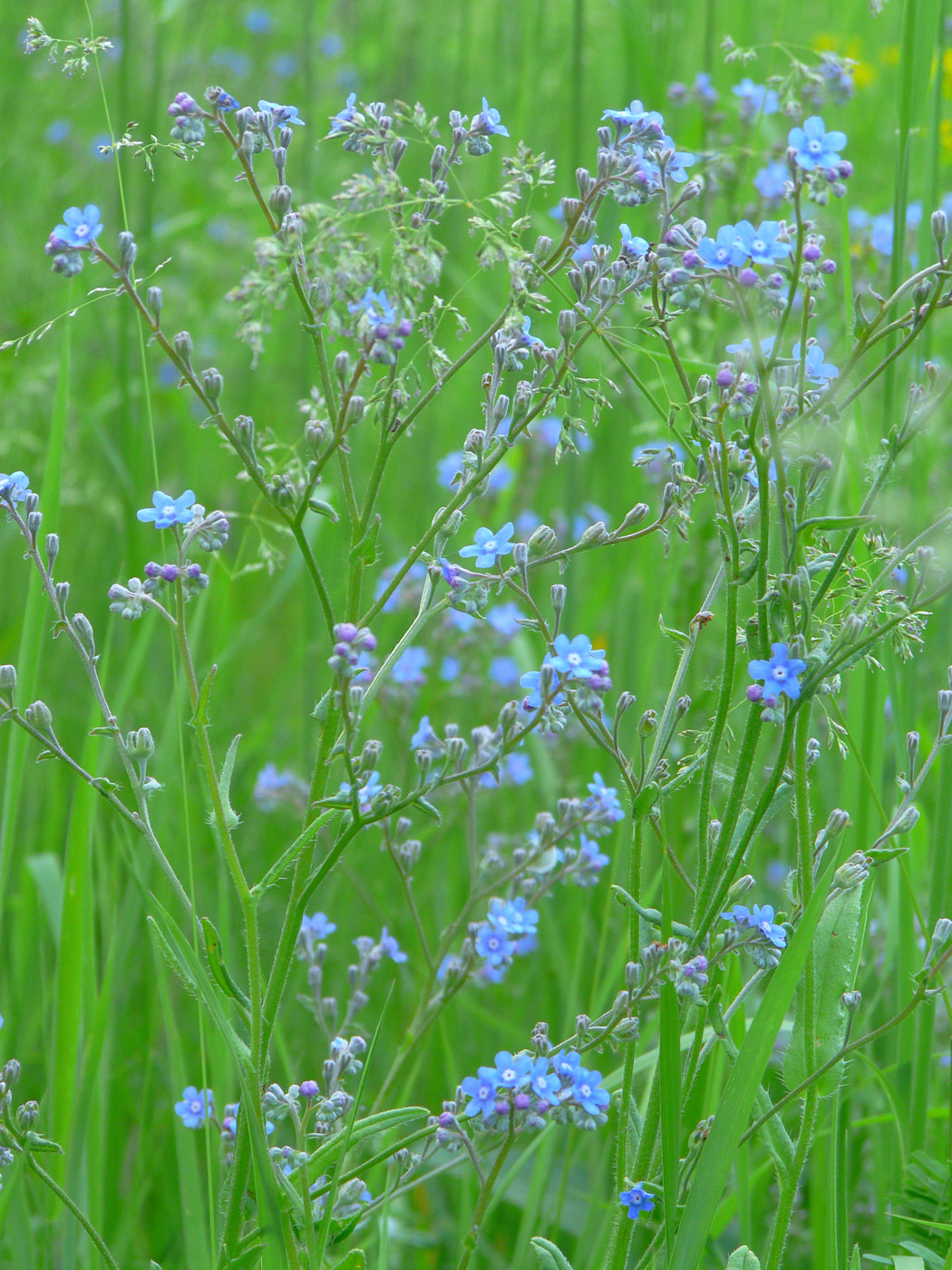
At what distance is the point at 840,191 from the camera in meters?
1.50

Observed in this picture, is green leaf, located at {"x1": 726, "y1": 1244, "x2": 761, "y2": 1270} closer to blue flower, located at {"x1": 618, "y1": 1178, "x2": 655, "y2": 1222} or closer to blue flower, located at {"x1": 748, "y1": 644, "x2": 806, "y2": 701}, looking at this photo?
blue flower, located at {"x1": 618, "y1": 1178, "x2": 655, "y2": 1222}

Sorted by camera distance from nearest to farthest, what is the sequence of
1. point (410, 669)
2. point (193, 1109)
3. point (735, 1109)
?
point (735, 1109)
point (193, 1109)
point (410, 669)

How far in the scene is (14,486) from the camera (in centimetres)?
165

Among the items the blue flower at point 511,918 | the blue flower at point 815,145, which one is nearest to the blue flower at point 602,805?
the blue flower at point 511,918

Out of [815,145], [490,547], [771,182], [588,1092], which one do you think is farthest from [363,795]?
[771,182]

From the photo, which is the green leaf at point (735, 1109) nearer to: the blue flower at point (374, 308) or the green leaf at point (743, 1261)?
the green leaf at point (743, 1261)

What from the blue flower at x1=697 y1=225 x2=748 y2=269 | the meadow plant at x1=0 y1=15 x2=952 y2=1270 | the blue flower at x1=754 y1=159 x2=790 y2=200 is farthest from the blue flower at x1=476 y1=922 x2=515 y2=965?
the blue flower at x1=754 y1=159 x2=790 y2=200

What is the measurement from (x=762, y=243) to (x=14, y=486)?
3.38 feet

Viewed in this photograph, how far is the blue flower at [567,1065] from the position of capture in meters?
1.65

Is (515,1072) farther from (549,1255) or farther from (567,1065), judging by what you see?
(549,1255)

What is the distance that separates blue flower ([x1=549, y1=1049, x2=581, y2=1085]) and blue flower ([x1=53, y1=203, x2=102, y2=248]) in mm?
1277

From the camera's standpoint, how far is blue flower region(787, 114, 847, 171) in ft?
4.88

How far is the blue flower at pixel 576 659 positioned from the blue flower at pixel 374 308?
1.59 feet

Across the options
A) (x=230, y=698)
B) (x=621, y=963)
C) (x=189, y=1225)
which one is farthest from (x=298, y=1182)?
(x=230, y=698)
